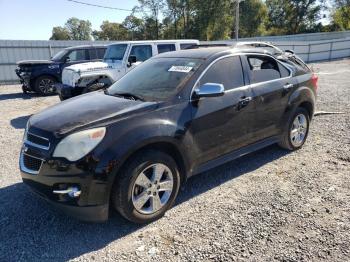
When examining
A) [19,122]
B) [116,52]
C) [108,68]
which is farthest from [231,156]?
[116,52]

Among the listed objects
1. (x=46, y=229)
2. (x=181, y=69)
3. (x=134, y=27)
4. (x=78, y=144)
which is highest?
(x=134, y=27)

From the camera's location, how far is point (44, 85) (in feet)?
38.7

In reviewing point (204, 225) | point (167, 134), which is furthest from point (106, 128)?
point (204, 225)

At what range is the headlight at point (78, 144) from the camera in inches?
113

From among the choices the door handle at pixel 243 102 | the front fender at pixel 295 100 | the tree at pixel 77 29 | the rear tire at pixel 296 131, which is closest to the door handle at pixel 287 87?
the front fender at pixel 295 100

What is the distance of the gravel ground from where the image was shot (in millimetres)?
2850

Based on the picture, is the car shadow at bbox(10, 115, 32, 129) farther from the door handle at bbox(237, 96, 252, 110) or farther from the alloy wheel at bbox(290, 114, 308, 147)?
the alloy wheel at bbox(290, 114, 308, 147)

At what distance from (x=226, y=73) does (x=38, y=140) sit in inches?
96.4

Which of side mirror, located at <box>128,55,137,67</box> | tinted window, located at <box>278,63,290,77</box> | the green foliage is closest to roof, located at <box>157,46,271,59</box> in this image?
tinted window, located at <box>278,63,290,77</box>

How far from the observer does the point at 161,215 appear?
3406mm

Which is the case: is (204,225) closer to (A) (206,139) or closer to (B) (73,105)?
(A) (206,139)

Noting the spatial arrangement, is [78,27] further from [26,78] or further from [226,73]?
[226,73]

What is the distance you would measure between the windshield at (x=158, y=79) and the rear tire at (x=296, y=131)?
6.74 ft

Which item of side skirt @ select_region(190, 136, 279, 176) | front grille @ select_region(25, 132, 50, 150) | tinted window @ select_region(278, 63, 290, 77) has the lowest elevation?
side skirt @ select_region(190, 136, 279, 176)
